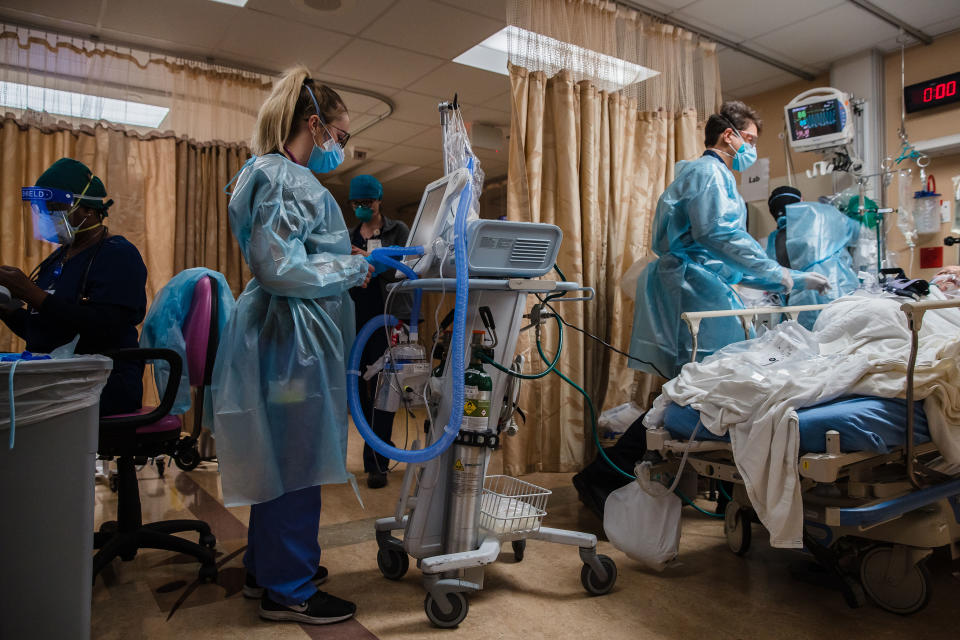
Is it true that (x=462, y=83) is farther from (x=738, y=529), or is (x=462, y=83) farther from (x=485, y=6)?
(x=738, y=529)

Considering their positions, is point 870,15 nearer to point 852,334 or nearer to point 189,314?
point 852,334

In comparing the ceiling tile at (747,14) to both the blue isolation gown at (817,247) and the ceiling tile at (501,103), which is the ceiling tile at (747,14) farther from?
the ceiling tile at (501,103)

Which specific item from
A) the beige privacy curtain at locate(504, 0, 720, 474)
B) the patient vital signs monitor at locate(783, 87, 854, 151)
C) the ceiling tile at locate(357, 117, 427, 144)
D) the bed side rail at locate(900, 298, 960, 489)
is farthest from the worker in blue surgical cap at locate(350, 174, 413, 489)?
the patient vital signs monitor at locate(783, 87, 854, 151)

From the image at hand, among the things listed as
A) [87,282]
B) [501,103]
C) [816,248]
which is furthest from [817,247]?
[87,282]

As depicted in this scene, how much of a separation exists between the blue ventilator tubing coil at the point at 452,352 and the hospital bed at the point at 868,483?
66 centimetres

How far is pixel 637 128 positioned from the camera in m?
3.41

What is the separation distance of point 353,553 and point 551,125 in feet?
6.84

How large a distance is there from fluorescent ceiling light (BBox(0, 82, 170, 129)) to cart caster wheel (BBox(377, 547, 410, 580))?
3.06m

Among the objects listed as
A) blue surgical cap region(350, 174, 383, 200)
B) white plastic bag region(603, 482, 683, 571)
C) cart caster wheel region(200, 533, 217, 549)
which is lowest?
cart caster wheel region(200, 533, 217, 549)

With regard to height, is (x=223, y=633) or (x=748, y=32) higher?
(x=748, y=32)

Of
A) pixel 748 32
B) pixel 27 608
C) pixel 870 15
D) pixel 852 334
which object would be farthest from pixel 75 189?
pixel 870 15

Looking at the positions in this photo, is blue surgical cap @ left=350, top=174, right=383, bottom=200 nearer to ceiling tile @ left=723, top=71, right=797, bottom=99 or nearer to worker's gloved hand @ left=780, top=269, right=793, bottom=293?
worker's gloved hand @ left=780, top=269, right=793, bottom=293

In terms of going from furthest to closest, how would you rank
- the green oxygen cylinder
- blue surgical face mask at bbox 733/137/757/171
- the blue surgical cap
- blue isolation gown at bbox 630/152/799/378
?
the blue surgical cap < blue surgical face mask at bbox 733/137/757/171 < blue isolation gown at bbox 630/152/799/378 < the green oxygen cylinder

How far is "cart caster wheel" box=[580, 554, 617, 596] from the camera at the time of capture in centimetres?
188
